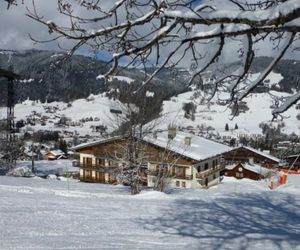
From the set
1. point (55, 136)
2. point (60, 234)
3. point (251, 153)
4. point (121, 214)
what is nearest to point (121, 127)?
point (121, 214)

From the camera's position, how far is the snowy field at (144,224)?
20.6 feet

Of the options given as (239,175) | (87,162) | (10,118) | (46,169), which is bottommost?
(239,175)

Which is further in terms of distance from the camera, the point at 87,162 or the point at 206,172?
the point at 87,162

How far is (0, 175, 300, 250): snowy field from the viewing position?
627 cm

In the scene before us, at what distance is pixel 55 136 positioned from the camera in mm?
125688

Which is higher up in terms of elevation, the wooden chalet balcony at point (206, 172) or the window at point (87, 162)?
the window at point (87, 162)

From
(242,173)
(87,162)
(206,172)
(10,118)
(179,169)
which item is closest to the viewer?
(10,118)

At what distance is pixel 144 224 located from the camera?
7.75 m

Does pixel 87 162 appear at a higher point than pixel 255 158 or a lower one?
higher

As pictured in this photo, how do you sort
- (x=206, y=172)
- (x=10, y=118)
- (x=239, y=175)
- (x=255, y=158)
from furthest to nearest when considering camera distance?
(x=255, y=158) → (x=239, y=175) → (x=206, y=172) → (x=10, y=118)

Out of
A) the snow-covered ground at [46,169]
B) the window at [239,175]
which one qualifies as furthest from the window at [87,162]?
the window at [239,175]

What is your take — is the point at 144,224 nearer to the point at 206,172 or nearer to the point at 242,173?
the point at 206,172

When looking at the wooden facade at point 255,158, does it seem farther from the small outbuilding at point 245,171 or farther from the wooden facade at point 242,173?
the wooden facade at point 242,173

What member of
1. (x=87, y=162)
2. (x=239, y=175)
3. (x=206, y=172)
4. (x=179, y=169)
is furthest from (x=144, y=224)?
(x=239, y=175)
